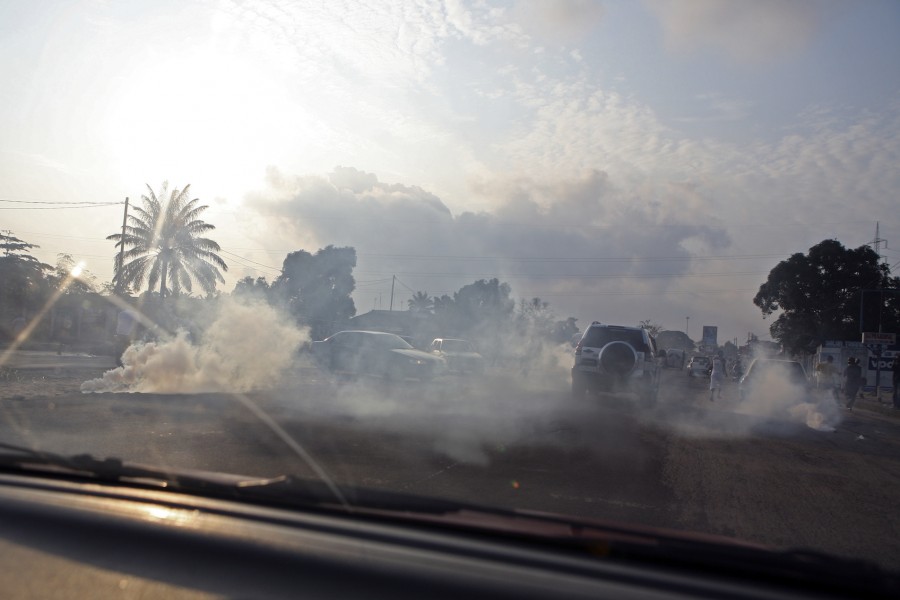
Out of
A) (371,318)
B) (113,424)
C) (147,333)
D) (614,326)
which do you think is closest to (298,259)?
(371,318)

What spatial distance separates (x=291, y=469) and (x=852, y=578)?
6097mm

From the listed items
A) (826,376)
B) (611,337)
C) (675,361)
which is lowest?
(675,361)

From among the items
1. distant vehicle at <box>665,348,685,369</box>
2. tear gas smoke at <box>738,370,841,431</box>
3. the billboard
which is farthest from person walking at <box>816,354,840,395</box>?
the billboard

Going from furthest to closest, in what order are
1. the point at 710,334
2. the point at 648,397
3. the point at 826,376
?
the point at 710,334, the point at 826,376, the point at 648,397

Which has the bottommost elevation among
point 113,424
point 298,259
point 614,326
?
point 113,424

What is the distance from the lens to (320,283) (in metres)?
53.8

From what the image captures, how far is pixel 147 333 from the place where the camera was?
26.3 metres

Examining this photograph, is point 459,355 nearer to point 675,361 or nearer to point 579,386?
point 579,386

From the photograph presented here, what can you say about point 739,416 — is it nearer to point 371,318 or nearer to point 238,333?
point 238,333

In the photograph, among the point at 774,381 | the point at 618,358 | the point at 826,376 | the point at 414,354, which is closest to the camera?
the point at 618,358

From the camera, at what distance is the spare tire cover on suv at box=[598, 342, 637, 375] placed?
16969 millimetres

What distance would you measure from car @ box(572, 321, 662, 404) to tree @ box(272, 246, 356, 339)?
117 ft

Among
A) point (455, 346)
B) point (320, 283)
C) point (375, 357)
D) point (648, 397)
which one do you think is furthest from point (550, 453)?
point (320, 283)

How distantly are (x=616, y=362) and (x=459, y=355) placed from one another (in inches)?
476
